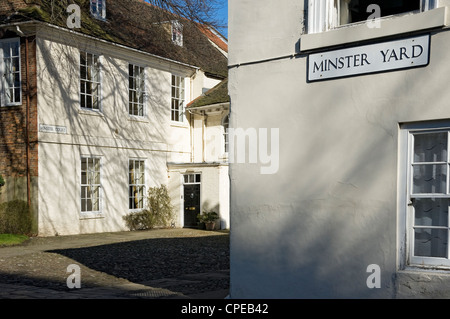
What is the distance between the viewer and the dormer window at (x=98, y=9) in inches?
773

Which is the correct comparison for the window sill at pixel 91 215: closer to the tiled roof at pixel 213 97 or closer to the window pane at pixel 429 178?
the tiled roof at pixel 213 97

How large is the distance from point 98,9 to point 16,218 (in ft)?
29.0

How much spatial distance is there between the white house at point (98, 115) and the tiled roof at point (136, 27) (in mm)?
68

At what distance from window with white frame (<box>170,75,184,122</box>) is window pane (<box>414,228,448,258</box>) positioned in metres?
17.4

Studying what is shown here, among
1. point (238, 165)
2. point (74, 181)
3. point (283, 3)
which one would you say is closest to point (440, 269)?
point (238, 165)

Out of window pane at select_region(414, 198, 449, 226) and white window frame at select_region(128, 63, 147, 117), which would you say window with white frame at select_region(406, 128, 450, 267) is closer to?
window pane at select_region(414, 198, 449, 226)

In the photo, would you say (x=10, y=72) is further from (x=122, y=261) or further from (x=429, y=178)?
(x=429, y=178)

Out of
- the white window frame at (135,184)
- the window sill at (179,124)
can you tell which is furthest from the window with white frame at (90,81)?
the window sill at (179,124)

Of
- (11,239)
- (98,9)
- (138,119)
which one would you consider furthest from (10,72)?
(11,239)

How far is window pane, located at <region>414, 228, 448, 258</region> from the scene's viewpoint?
15.9ft

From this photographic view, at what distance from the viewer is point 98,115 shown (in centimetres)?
1823

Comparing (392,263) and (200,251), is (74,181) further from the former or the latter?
(392,263)

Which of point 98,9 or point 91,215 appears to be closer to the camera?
point 91,215

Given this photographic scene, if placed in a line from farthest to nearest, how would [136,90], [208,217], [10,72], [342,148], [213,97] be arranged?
[213,97] < [136,90] < [208,217] < [10,72] < [342,148]
